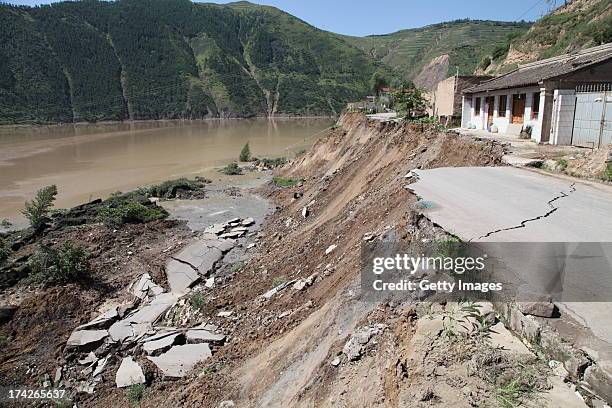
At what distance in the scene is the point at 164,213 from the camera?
2122 centimetres

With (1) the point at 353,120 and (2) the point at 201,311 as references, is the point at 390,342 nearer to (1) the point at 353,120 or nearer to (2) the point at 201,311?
(2) the point at 201,311

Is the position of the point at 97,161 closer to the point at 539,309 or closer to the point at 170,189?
the point at 170,189

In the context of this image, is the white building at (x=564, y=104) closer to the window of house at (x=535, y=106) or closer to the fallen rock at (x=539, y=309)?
the window of house at (x=535, y=106)

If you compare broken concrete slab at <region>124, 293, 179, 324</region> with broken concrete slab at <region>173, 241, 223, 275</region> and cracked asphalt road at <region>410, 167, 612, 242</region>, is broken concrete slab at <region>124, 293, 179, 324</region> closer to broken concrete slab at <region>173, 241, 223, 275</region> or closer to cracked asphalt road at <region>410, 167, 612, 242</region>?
broken concrete slab at <region>173, 241, 223, 275</region>

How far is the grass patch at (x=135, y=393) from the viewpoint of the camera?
7594 mm

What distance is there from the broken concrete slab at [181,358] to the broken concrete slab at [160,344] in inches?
8.3

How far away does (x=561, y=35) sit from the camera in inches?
1513

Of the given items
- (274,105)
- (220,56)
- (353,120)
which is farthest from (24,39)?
(353,120)

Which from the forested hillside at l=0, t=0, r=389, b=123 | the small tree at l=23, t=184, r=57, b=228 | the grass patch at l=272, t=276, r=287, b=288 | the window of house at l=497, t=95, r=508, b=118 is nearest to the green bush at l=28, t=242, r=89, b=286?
the small tree at l=23, t=184, r=57, b=228

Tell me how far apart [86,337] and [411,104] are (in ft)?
76.5

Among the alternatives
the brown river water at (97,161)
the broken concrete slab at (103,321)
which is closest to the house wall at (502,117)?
the broken concrete slab at (103,321)

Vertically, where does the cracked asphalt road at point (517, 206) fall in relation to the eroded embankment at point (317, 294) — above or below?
above

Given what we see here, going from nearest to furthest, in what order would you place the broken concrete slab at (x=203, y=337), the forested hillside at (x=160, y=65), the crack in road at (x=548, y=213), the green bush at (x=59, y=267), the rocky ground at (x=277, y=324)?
the rocky ground at (x=277, y=324) → the crack in road at (x=548, y=213) → the broken concrete slab at (x=203, y=337) → the green bush at (x=59, y=267) → the forested hillside at (x=160, y=65)

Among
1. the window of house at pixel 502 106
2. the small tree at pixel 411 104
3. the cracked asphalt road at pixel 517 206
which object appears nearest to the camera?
the cracked asphalt road at pixel 517 206
